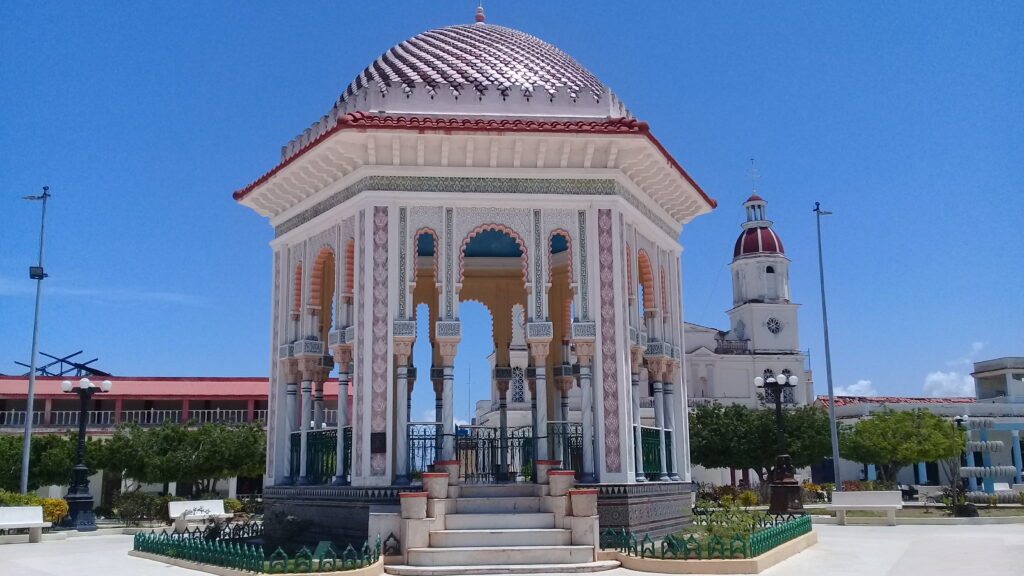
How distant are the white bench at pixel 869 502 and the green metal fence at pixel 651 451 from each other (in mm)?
9844

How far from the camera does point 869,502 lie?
78.5ft

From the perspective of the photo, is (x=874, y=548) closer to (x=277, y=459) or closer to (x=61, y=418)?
(x=277, y=459)

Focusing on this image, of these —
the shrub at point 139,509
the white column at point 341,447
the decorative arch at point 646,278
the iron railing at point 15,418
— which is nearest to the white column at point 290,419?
the white column at point 341,447

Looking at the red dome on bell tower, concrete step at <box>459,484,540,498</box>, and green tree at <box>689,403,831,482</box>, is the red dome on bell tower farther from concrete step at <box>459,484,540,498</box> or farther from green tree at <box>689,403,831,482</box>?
concrete step at <box>459,484,540,498</box>

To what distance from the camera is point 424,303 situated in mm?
19375

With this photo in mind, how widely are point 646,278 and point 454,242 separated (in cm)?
424

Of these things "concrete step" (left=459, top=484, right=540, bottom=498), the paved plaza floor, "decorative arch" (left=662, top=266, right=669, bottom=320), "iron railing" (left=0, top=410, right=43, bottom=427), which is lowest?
the paved plaza floor

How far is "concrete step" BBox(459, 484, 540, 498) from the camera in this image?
13648 millimetres

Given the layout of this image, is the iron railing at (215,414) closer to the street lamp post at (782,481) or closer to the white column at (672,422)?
the street lamp post at (782,481)

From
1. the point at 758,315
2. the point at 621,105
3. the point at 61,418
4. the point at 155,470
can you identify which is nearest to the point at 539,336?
the point at 621,105

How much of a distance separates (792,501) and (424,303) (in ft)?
37.4

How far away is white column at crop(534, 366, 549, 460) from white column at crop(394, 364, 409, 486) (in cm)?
213

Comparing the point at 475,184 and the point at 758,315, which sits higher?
the point at 758,315

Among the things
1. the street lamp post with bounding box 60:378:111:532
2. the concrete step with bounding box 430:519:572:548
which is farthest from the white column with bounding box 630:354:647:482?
the street lamp post with bounding box 60:378:111:532
